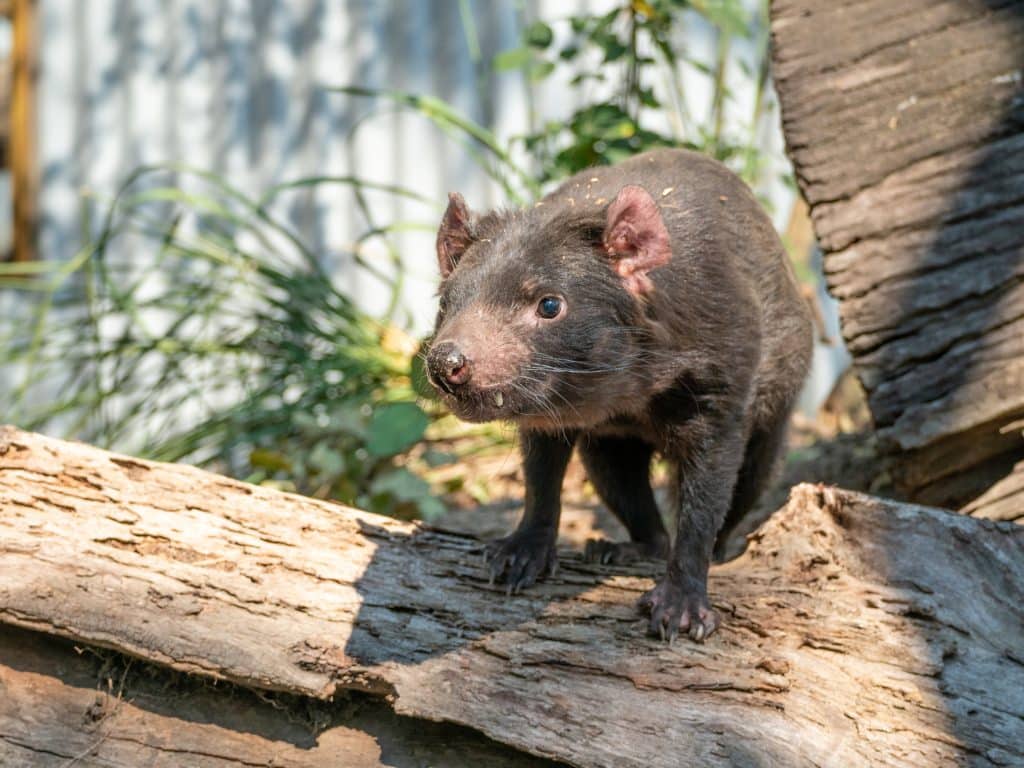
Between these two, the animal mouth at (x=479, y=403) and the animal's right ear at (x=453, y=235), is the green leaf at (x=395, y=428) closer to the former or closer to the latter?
the animal's right ear at (x=453, y=235)

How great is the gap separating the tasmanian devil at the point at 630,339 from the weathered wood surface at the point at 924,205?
342 mm

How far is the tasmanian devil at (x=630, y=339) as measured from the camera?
287 centimetres

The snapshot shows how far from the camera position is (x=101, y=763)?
2756mm

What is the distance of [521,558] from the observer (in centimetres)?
320

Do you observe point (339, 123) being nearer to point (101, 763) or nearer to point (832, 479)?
point (832, 479)

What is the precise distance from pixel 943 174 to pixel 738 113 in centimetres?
294

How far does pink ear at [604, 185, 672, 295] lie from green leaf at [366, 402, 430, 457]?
162cm

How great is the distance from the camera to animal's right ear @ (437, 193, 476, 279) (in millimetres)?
3158

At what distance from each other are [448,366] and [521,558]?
29.4 inches

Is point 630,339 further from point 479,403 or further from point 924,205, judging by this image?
point 924,205

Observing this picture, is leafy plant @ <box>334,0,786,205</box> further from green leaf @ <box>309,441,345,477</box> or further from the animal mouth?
the animal mouth

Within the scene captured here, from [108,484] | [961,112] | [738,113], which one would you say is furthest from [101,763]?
[738,113]

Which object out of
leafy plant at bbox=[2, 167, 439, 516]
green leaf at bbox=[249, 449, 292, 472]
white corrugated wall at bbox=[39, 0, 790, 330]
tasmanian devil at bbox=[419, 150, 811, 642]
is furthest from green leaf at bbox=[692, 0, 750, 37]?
green leaf at bbox=[249, 449, 292, 472]

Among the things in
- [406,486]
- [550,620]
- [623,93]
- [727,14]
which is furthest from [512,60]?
[550,620]
